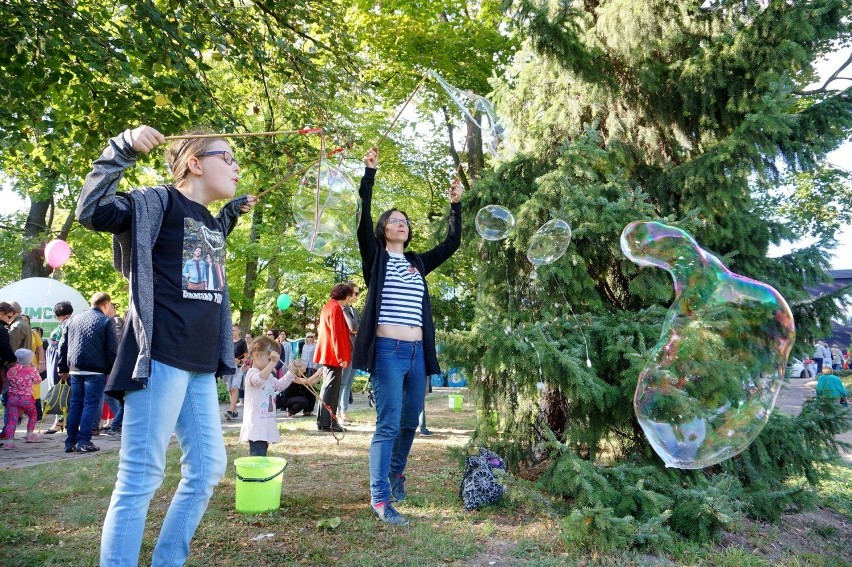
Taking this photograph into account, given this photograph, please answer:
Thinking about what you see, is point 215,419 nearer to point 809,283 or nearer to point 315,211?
point 315,211

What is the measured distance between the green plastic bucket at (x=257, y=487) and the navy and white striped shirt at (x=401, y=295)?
122 centimetres

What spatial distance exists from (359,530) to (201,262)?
2026mm

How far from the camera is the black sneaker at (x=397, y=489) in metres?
4.57

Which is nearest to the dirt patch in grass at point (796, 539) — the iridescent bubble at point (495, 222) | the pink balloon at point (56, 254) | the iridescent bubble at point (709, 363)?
the iridescent bubble at point (709, 363)

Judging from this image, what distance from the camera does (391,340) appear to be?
4121 mm

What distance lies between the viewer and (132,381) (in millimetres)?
2443

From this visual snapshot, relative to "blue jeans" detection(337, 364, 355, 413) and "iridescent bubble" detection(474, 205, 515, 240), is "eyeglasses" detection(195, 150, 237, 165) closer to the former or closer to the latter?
"iridescent bubble" detection(474, 205, 515, 240)

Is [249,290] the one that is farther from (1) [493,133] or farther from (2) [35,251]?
(1) [493,133]

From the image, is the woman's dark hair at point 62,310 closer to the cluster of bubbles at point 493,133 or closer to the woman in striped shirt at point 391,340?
the woman in striped shirt at point 391,340

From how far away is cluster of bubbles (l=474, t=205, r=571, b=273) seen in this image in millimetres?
4504

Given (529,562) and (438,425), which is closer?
(529,562)

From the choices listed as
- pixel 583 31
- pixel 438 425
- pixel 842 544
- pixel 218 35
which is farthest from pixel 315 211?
pixel 438 425

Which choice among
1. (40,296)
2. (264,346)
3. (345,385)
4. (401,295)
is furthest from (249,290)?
(401,295)

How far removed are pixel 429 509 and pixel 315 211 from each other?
7.15 feet
